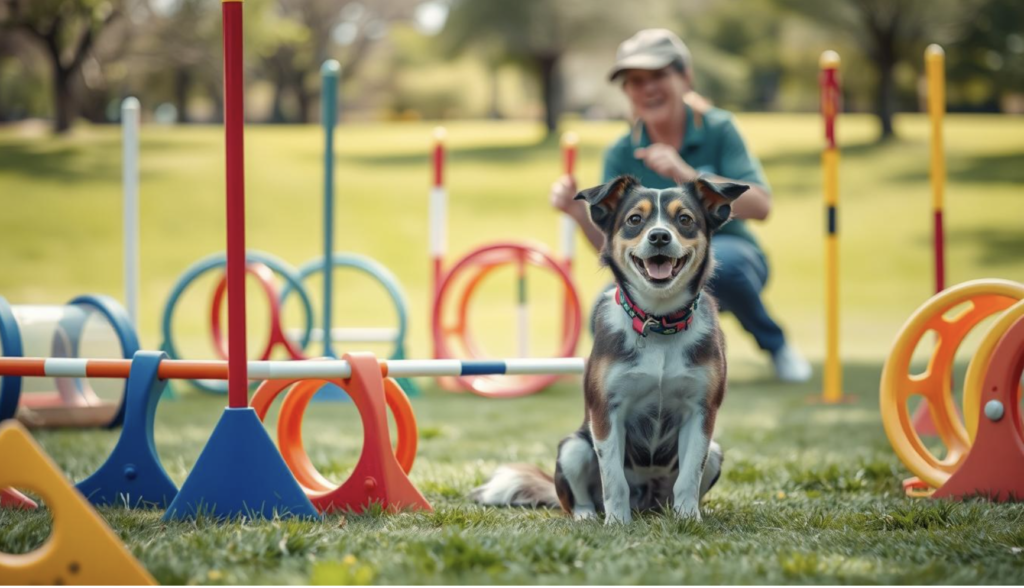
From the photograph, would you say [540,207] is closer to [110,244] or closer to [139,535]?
[110,244]

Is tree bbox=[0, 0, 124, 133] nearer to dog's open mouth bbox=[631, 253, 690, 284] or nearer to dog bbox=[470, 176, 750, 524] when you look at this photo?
dog bbox=[470, 176, 750, 524]

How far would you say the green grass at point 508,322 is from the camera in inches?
110

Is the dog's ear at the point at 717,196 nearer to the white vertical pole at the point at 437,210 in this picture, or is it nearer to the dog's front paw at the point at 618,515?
the dog's front paw at the point at 618,515

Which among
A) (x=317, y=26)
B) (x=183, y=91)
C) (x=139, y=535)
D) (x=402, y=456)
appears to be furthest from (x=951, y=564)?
(x=183, y=91)

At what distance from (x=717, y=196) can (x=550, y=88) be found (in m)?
22.9

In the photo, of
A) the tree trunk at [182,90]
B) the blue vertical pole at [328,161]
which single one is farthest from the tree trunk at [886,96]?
the tree trunk at [182,90]

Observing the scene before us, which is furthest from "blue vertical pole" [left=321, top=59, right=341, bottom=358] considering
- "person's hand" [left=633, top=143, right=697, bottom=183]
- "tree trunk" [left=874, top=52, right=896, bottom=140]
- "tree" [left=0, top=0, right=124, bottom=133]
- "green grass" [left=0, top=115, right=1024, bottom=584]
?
"tree trunk" [left=874, top=52, right=896, bottom=140]

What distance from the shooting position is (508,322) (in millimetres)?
13555

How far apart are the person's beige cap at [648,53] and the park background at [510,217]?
1.91 m

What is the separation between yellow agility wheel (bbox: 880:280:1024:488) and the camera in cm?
399

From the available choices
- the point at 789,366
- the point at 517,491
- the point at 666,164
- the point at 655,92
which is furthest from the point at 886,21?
the point at 517,491

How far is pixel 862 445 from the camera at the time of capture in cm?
535

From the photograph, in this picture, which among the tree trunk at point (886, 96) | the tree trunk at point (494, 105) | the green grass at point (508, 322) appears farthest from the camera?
the tree trunk at point (494, 105)

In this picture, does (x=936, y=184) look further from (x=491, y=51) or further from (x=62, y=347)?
(x=491, y=51)
